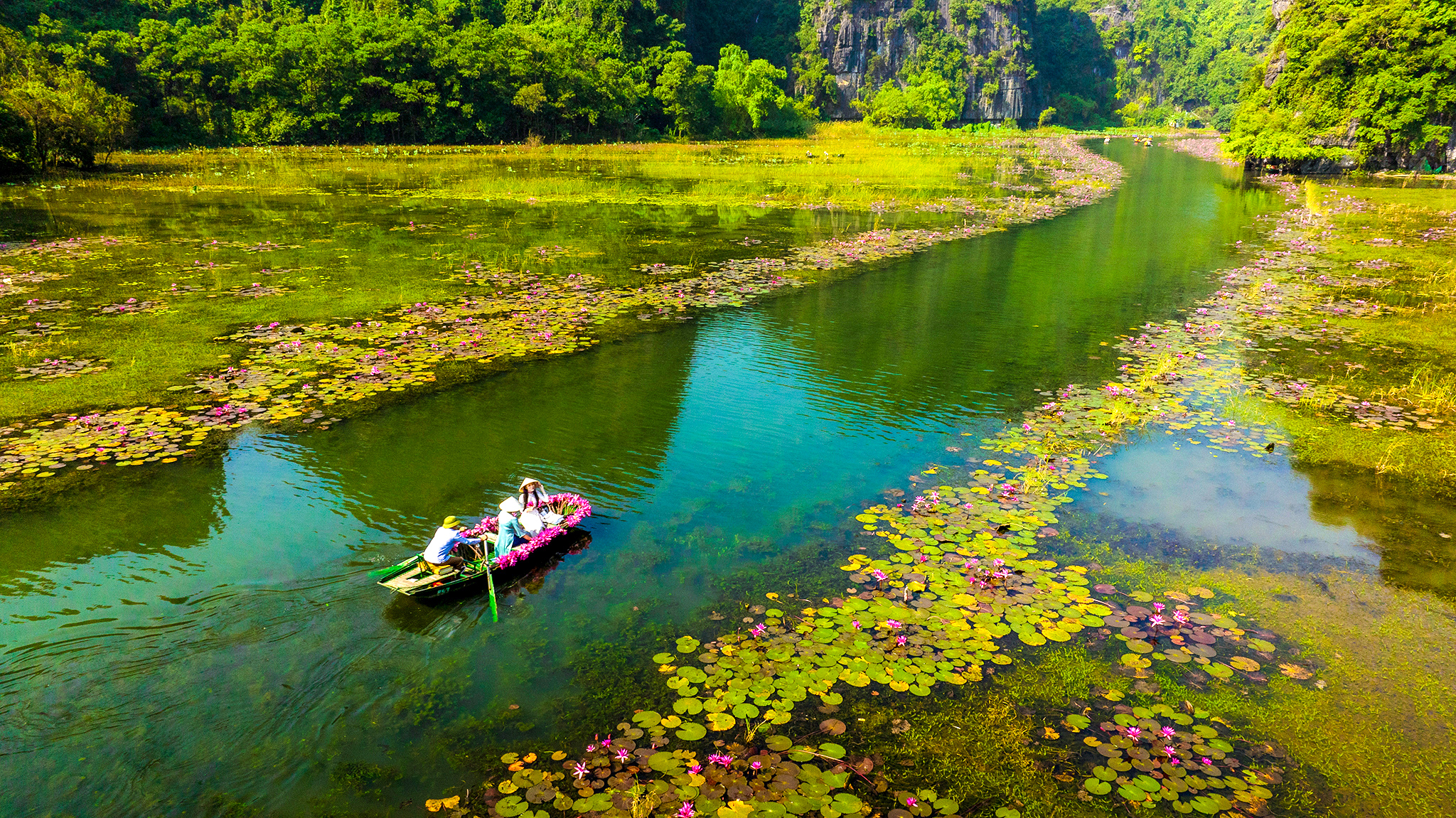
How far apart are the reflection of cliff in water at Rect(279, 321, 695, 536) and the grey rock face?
152 metres

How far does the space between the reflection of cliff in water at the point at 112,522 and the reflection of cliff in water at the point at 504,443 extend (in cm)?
130

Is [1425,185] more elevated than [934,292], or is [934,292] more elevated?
[1425,185]

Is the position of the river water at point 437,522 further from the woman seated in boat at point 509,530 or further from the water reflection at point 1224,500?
the woman seated in boat at point 509,530

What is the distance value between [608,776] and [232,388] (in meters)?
10.5

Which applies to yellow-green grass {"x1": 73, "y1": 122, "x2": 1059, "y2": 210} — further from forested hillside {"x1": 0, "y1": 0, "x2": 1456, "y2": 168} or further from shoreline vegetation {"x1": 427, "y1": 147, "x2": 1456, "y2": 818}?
shoreline vegetation {"x1": 427, "y1": 147, "x2": 1456, "y2": 818}

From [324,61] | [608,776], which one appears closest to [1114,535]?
[608,776]

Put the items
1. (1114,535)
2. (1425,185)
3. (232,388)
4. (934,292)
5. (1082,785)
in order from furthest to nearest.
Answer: (1425,185) → (934,292) → (232,388) → (1114,535) → (1082,785)

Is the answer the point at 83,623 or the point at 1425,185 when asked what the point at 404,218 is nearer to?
the point at 83,623

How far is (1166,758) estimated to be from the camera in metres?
5.67

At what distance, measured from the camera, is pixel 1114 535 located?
8742 millimetres

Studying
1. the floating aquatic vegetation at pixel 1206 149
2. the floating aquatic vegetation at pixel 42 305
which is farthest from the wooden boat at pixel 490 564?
the floating aquatic vegetation at pixel 1206 149

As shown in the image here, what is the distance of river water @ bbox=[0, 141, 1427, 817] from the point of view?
587 centimetres

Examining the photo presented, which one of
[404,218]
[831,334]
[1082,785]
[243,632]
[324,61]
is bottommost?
[1082,785]

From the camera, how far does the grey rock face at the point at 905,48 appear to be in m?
160
